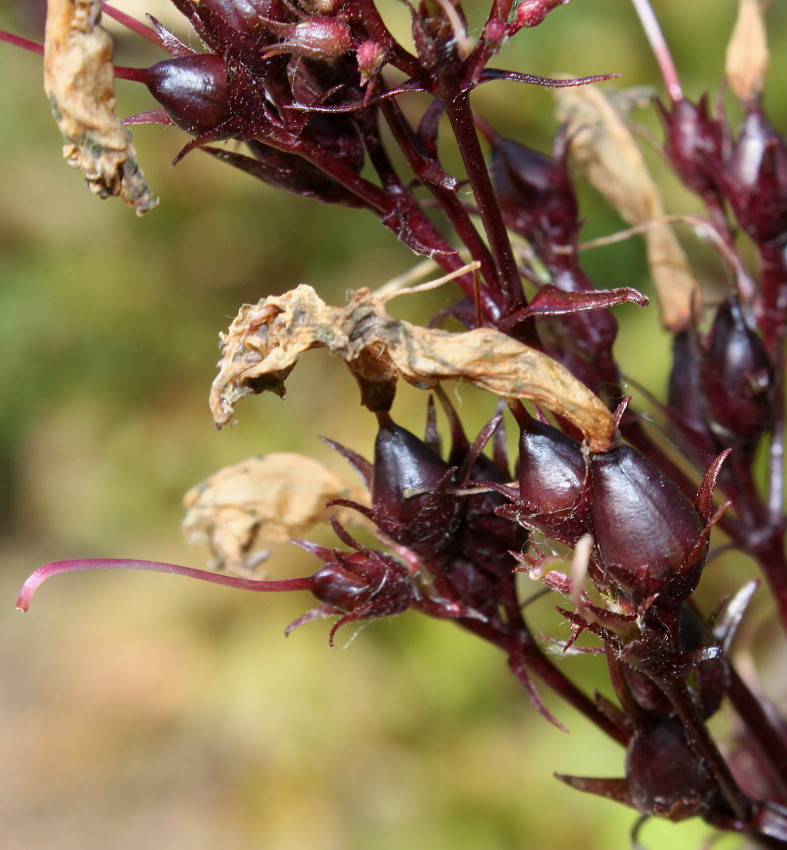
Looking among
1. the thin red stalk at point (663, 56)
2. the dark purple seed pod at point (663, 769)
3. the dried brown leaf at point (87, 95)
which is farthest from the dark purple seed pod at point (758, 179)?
the dried brown leaf at point (87, 95)

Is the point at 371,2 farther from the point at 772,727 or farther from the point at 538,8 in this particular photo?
the point at 772,727

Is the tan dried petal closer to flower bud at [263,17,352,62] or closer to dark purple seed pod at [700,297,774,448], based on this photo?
dark purple seed pod at [700,297,774,448]

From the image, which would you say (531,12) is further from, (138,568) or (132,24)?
(138,568)

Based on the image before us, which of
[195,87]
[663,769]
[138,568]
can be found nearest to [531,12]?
[195,87]

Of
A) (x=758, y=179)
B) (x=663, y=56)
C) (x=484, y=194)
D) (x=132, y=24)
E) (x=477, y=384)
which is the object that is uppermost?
(x=663, y=56)

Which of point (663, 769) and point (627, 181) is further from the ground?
point (627, 181)

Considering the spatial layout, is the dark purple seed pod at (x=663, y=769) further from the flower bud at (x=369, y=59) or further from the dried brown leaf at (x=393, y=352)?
the flower bud at (x=369, y=59)

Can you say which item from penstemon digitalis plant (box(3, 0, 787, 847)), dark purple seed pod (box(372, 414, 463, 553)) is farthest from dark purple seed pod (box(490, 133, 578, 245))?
dark purple seed pod (box(372, 414, 463, 553))
